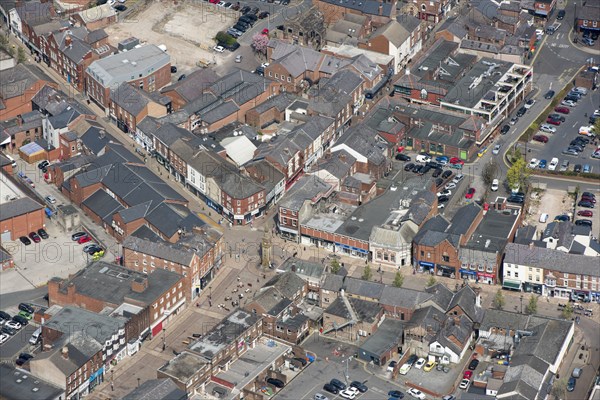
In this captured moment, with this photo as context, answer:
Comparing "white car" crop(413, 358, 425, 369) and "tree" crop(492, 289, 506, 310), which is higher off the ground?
"tree" crop(492, 289, 506, 310)

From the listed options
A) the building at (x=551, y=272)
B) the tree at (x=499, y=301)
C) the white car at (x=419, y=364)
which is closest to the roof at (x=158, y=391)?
the white car at (x=419, y=364)

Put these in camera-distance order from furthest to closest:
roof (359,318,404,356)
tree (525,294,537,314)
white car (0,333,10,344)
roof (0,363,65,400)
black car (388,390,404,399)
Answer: tree (525,294,537,314)
white car (0,333,10,344)
roof (359,318,404,356)
black car (388,390,404,399)
roof (0,363,65,400)

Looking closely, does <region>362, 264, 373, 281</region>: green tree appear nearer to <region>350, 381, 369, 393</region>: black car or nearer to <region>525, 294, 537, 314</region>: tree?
<region>350, 381, 369, 393</region>: black car

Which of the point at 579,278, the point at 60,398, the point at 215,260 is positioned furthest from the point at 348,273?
the point at 60,398

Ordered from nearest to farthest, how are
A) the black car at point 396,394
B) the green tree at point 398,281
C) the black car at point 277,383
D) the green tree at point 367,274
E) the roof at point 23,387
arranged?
the roof at point 23,387, the black car at point 396,394, the black car at point 277,383, the green tree at point 398,281, the green tree at point 367,274

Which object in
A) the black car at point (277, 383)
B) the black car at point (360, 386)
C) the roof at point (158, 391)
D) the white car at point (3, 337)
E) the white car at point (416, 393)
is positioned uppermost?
the roof at point (158, 391)

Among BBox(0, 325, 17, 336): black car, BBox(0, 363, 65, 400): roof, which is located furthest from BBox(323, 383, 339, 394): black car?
BBox(0, 325, 17, 336): black car

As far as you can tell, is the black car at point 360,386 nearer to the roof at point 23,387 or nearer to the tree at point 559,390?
the tree at point 559,390

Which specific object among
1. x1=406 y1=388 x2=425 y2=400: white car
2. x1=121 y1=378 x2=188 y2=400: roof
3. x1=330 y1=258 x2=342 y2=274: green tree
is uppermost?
x1=121 y1=378 x2=188 y2=400: roof
